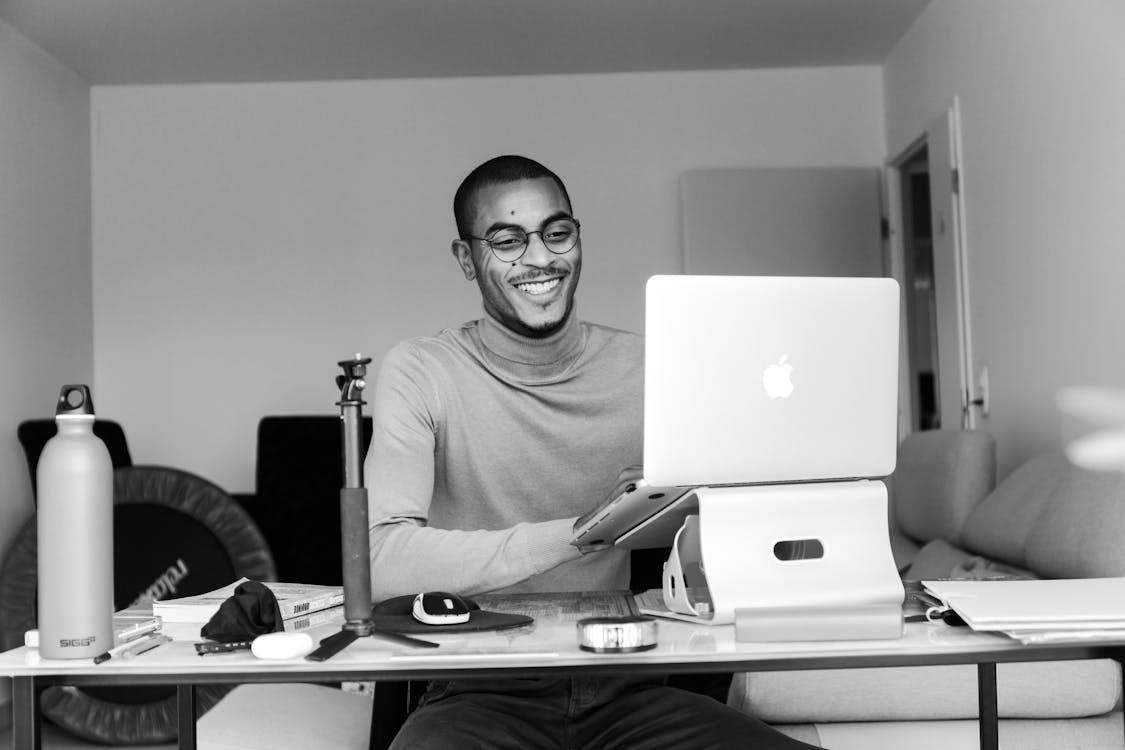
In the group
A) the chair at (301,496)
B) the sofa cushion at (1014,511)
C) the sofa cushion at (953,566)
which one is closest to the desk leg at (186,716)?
the sofa cushion at (953,566)

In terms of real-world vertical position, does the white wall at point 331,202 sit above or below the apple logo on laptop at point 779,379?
above

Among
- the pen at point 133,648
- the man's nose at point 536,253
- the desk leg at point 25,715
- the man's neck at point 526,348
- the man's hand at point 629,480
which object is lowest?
the desk leg at point 25,715

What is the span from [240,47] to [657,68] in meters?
1.87

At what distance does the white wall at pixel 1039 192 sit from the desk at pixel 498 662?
202 cm

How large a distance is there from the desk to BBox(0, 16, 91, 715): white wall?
370cm

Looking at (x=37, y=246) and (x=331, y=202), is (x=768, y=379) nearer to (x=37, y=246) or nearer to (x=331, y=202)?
(x=37, y=246)

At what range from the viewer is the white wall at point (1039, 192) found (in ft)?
9.87

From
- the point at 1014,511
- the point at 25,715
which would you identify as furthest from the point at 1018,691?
the point at 25,715

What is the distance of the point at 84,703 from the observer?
378 cm

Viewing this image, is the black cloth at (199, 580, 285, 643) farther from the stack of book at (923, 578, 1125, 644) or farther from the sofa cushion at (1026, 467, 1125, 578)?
the sofa cushion at (1026, 467, 1125, 578)

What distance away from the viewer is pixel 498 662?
1.12m

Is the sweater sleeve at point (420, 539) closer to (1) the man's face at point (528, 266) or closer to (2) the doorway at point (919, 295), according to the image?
(1) the man's face at point (528, 266)

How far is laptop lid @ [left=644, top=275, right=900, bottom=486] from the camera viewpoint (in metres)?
1.30

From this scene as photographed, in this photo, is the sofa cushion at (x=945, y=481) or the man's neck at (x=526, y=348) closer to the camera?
the man's neck at (x=526, y=348)
